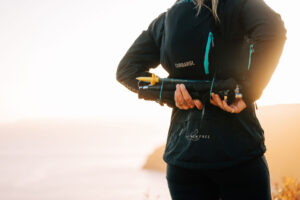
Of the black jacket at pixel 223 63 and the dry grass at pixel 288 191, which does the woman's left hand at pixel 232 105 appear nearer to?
the black jacket at pixel 223 63

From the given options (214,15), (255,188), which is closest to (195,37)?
(214,15)

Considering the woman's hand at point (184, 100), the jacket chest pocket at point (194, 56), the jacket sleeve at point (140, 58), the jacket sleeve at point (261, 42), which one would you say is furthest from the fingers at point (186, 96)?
the jacket sleeve at point (140, 58)

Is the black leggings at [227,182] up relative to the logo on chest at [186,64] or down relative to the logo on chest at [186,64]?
down

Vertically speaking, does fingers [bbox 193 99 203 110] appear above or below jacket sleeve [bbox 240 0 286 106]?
below

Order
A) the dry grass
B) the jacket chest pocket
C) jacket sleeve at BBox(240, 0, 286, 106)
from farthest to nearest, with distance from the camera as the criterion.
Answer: the dry grass < the jacket chest pocket < jacket sleeve at BBox(240, 0, 286, 106)

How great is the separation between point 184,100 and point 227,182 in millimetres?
471

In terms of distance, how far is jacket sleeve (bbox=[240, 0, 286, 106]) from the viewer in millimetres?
1314

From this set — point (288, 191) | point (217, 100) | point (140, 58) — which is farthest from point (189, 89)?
point (288, 191)

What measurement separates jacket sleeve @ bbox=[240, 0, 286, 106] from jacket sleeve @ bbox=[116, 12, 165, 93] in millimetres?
719

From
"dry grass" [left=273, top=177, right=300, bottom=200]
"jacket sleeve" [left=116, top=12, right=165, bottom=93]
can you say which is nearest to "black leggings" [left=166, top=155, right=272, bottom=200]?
"jacket sleeve" [left=116, top=12, right=165, bottom=93]

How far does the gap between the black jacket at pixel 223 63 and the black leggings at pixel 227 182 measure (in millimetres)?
54

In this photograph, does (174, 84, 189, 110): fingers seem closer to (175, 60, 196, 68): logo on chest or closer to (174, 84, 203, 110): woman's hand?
(174, 84, 203, 110): woman's hand

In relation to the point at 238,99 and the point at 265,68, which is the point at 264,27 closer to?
the point at 265,68

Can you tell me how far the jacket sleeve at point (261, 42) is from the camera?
4.31 ft
